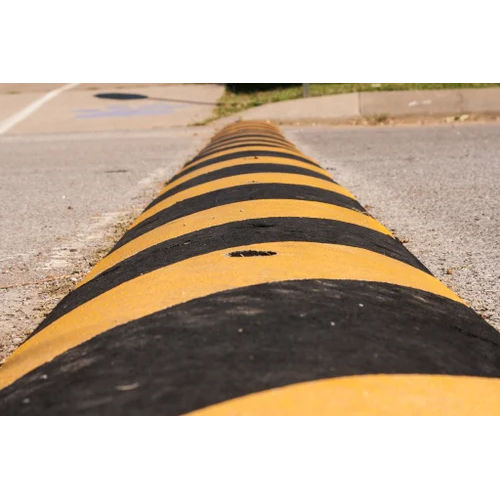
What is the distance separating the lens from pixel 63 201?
474 centimetres

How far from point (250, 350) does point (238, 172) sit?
2.41 metres

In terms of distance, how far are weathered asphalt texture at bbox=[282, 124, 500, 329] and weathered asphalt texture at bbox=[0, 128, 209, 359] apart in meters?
1.31

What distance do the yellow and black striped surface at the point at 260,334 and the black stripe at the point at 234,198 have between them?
358mm

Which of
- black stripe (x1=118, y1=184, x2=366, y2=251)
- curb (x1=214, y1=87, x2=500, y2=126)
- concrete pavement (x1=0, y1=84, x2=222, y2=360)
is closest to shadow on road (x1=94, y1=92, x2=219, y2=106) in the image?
concrete pavement (x1=0, y1=84, x2=222, y2=360)

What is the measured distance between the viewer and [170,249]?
2.32 m

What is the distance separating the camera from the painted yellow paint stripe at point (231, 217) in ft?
8.42

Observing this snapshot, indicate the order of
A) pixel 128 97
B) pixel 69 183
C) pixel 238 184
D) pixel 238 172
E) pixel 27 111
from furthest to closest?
pixel 128 97, pixel 27 111, pixel 69 183, pixel 238 172, pixel 238 184

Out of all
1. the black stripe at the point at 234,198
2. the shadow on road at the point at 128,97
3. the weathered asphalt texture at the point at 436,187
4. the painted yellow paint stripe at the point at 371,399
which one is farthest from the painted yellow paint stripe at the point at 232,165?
the shadow on road at the point at 128,97

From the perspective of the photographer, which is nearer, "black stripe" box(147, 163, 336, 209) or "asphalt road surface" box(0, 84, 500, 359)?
"asphalt road surface" box(0, 84, 500, 359)

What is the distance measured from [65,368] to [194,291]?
0.40 metres

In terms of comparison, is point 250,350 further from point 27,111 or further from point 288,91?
point 288,91

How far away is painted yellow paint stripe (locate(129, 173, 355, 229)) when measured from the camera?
335cm

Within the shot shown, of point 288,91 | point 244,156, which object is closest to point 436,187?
point 244,156

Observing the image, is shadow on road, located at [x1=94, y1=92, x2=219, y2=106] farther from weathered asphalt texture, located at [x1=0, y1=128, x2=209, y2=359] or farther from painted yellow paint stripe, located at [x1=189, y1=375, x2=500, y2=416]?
painted yellow paint stripe, located at [x1=189, y1=375, x2=500, y2=416]
